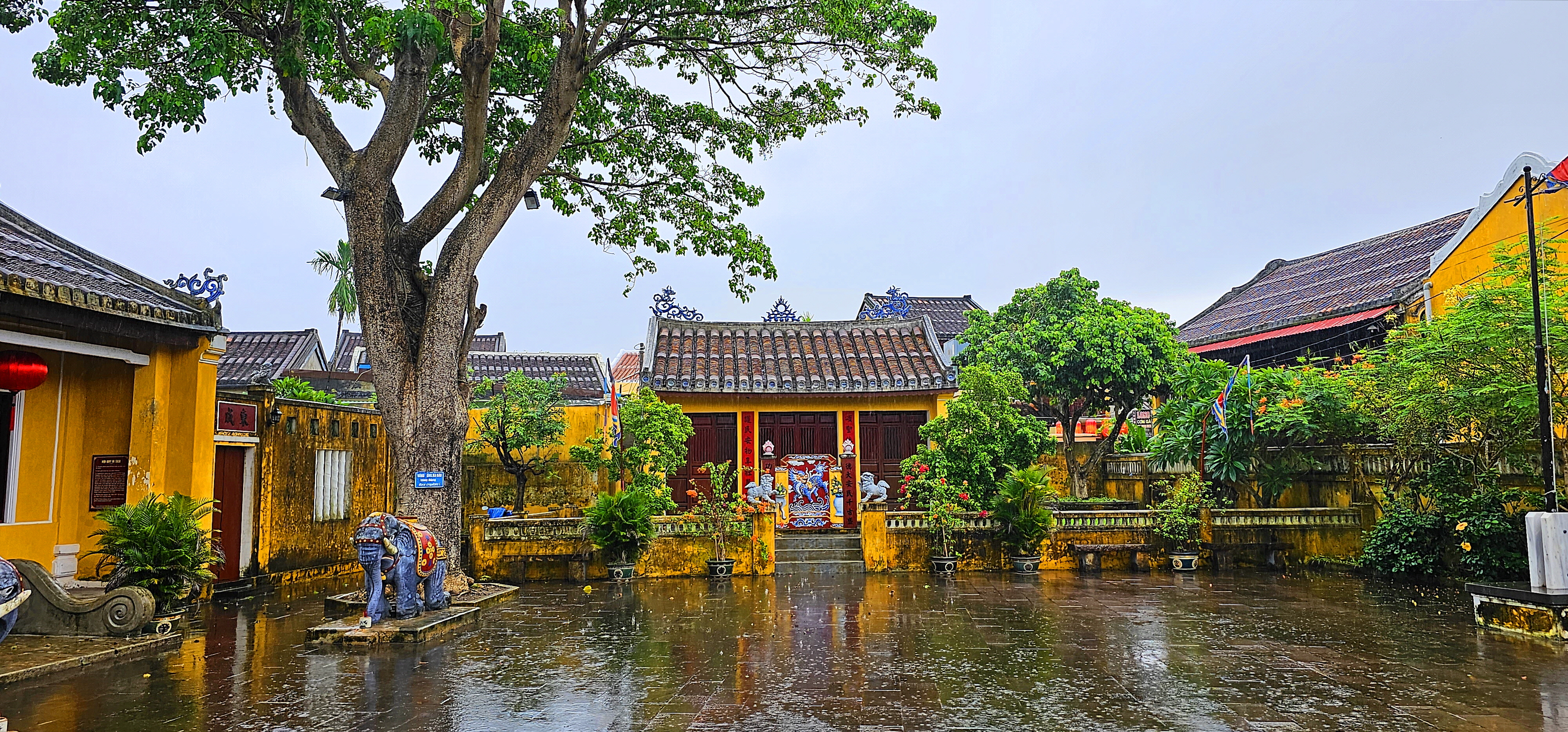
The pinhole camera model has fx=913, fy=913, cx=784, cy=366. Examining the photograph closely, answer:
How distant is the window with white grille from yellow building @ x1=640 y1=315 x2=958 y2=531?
5.01 meters

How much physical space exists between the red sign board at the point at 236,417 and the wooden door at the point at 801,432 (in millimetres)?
8130

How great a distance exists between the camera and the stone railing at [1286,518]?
13.5 meters

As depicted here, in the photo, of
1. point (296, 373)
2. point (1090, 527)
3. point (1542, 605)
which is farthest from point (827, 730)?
point (296, 373)

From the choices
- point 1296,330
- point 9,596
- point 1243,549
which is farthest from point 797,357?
point 9,596

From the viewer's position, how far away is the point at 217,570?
37.6 ft

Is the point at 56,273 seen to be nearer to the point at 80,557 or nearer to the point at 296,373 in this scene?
the point at 80,557

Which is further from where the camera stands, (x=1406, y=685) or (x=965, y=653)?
(x=965, y=653)

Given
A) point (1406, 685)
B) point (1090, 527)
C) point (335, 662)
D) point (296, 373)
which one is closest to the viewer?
point (1406, 685)

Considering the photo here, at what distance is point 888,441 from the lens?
16.9m

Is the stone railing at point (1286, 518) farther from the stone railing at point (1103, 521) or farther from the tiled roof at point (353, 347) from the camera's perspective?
the tiled roof at point (353, 347)

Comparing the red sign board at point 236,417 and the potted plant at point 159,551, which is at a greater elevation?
the red sign board at point 236,417

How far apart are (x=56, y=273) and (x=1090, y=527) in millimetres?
12908

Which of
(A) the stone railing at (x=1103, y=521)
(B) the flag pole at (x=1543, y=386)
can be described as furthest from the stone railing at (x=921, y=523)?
(B) the flag pole at (x=1543, y=386)

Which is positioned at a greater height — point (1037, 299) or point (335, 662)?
point (1037, 299)
